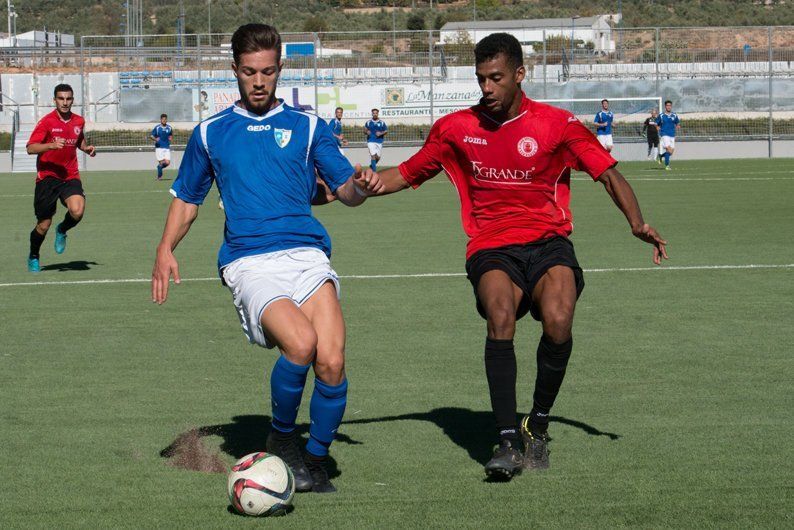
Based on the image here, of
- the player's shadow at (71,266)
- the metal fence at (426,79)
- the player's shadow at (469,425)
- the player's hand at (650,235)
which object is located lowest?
the player's shadow at (469,425)

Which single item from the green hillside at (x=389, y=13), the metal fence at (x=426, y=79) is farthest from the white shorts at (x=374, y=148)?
the green hillside at (x=389, y=13)

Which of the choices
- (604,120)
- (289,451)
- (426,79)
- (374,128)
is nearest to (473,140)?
(289,451)

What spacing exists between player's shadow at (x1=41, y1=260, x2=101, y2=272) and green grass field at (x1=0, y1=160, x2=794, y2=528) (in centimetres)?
6

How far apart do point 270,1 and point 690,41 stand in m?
76.6

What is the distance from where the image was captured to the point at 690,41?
4678 centimetres

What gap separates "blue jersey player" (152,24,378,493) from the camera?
205 inches

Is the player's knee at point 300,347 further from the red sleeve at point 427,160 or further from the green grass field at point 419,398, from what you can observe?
the red sleeve at point 427,160

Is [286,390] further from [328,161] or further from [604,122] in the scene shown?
[604,122]

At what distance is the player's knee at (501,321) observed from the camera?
5.53 metres

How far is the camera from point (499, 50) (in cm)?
566

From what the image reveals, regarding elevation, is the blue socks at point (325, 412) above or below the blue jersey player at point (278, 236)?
below

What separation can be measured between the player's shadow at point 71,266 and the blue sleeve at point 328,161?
9301 mm

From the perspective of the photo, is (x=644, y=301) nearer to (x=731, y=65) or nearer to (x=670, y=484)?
(x=670, y=484)

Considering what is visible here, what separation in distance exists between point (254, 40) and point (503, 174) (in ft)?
4.55
